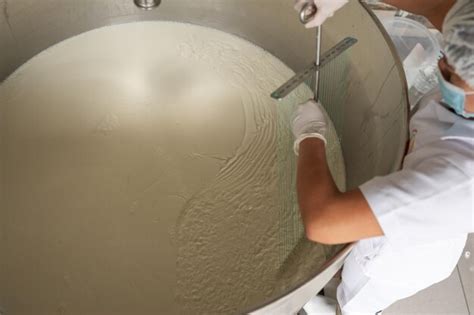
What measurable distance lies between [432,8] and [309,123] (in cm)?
33

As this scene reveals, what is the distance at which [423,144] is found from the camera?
80 centimetres

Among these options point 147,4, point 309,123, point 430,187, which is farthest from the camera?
point 147,4

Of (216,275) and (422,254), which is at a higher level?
(216,275)

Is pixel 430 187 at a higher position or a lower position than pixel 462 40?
lower

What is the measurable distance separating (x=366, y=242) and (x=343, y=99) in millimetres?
401

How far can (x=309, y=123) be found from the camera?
0.95m

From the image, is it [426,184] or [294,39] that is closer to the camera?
[426,184]

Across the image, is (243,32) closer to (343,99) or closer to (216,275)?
(343,99)

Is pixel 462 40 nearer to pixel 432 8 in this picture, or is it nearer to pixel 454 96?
pixel 454 96

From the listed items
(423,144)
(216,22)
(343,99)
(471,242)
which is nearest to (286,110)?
(343,99)

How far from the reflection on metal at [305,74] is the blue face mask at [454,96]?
283mm

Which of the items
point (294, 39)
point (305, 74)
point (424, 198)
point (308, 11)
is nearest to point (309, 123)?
point (305, 74)

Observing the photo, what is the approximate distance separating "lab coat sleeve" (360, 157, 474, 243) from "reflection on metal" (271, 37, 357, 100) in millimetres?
296

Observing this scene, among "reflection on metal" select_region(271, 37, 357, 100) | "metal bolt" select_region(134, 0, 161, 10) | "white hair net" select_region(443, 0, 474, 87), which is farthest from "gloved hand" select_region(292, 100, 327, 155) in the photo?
"metal bolt" select_region(134, 0, 161, 10)
